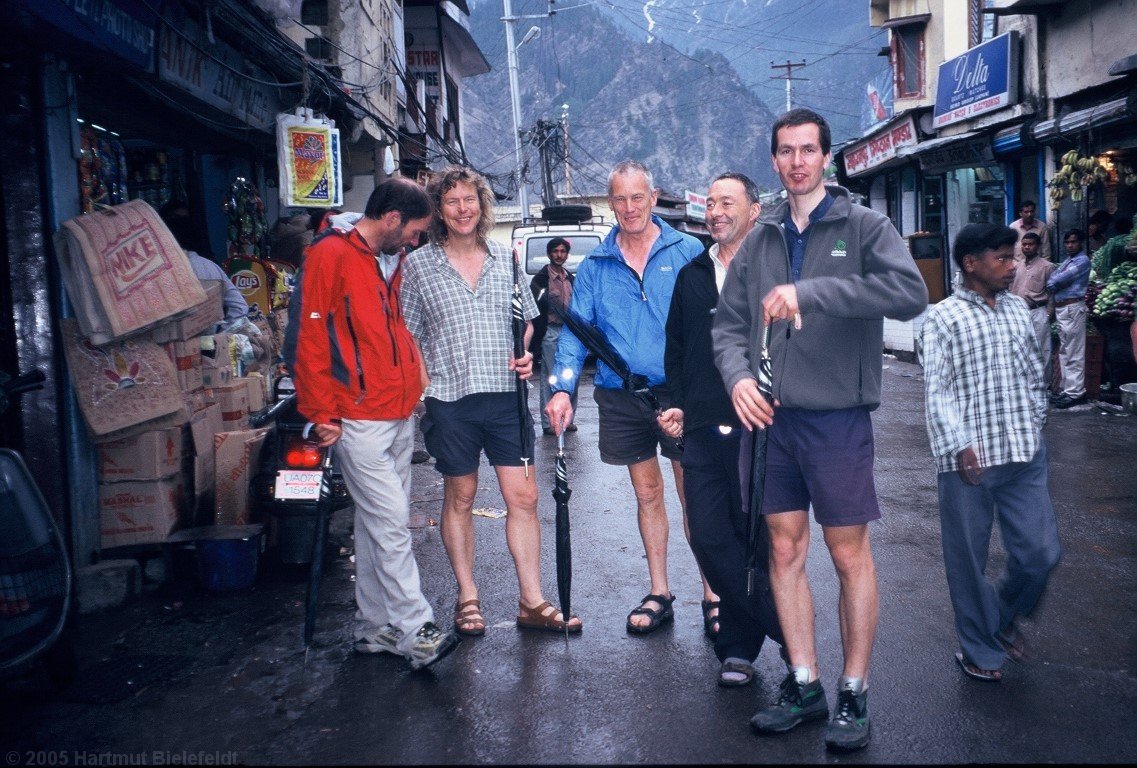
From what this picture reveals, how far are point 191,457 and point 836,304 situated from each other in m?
4.56

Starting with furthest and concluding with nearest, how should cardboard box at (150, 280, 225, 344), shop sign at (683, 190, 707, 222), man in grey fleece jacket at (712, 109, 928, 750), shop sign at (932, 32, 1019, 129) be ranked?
shop sign at (683, 190, 707, 222) → shop sign at (932, 32, 1019, 129) → cardboard box at (150, 280, 225, 344) → man in grey fleece jacket at (712, 109, 928, 750)

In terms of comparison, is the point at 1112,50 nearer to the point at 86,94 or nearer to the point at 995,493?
the point at 995,493

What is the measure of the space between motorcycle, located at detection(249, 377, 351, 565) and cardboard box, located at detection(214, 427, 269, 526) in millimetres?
88

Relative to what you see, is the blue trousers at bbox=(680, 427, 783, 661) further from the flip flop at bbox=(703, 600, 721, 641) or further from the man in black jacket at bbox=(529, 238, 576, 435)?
the man in black jacket at bbox=(529, 238, 576, 435)

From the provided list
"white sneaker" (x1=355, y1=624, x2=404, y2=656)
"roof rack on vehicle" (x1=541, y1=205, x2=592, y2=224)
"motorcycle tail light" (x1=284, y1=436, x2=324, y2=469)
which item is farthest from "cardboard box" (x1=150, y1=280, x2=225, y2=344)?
"roof rack on vehicle" (x1=541, y1=205, x2=592, y2=224)

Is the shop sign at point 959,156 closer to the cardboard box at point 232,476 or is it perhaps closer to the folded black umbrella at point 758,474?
the cardboard box at point 232,476

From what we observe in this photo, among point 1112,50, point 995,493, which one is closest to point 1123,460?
point 995,493

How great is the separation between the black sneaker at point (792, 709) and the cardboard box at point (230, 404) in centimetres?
485

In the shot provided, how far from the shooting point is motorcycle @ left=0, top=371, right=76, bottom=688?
13.6ft

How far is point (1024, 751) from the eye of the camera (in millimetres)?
3432

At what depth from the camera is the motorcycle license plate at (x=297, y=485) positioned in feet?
18.3

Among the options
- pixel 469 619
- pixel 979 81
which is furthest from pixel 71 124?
pixel 979 81

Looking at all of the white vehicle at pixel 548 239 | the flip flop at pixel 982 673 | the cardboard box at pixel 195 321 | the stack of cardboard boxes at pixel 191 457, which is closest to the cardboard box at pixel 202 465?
the stack of cardboard boxes at pixel 191 457

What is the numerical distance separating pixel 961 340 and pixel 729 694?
177 cm
